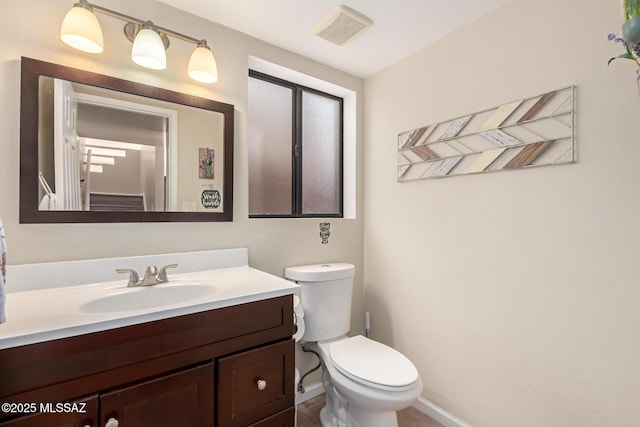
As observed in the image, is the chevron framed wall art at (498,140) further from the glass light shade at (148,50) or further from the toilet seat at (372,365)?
the glass light shade at (148,50)

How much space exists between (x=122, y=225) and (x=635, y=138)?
81.0 inches

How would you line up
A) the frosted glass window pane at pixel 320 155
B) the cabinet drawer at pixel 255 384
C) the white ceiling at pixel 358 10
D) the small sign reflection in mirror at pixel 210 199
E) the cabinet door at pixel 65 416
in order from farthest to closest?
the frosted glass window pane at pixel 320 155 < the small sign reflection in mirror at pixel 210 199 < the white ceiling at pixel 358 10 < the cabinet drawer at pixel 255 384 < the cabinet door at pixel 65 416

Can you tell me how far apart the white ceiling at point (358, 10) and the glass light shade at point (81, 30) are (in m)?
0.39

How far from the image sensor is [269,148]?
1.91m

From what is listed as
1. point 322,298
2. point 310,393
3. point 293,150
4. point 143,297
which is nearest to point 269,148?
point 293,150

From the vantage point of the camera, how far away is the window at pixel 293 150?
186 centimetres

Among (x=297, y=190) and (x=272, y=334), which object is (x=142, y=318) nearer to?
(x=272, y=334)

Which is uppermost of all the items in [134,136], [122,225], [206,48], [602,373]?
[206,48]

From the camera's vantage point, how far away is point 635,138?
1056 mm

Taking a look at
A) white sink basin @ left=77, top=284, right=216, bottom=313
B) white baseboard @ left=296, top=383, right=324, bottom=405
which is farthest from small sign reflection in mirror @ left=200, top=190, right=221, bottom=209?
white baseboard @ left=296, top=383, right=324, bottom=405

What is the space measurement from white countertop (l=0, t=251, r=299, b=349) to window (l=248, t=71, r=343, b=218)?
598 millimetres

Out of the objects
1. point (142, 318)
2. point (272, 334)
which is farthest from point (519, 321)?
point (142, 318)

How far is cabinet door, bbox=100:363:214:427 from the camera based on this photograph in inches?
33.8

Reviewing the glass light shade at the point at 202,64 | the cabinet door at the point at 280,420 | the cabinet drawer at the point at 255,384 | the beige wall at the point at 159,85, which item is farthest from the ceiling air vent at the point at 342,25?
the cabinet door at the point at 280,420
